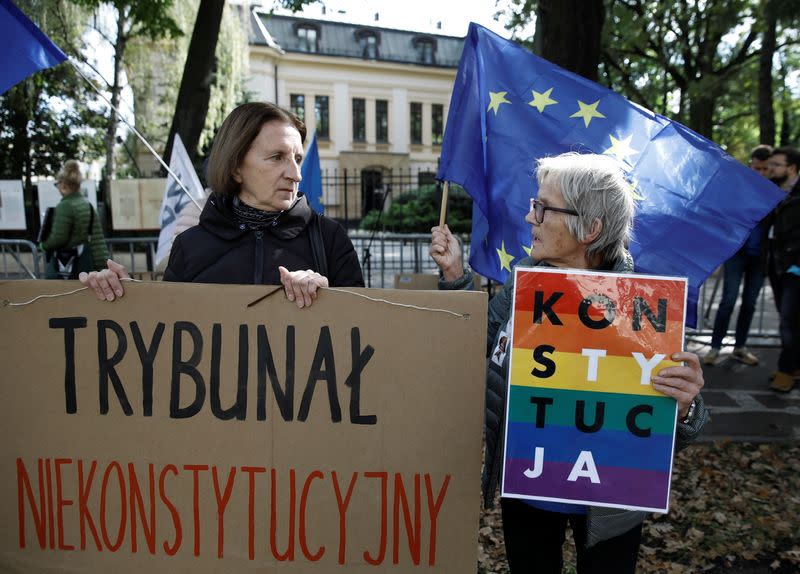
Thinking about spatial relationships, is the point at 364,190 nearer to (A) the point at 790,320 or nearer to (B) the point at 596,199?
(A) the point at 790,320

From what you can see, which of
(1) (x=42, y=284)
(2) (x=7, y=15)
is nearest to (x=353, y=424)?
(1) (x=42, y=284)

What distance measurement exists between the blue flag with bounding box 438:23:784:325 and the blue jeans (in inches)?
154

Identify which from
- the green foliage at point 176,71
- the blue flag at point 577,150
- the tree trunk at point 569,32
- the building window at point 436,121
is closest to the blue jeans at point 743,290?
the tree trunk at point 569,32

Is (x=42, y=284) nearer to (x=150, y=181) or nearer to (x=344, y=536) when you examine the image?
(x=344, y=536)

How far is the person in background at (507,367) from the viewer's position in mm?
1847

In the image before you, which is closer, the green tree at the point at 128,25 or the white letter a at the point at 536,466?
the white letter a at the point at 536,466

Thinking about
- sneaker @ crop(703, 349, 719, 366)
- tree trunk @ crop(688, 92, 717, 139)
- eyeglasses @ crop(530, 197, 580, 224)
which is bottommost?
sneaker @ crop(703, 349, 719, 366)

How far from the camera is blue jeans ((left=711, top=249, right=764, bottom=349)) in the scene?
6371mm

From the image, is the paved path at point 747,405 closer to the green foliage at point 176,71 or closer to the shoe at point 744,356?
the shoe at point 744,356

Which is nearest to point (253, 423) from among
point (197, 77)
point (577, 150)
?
point (577, 150)

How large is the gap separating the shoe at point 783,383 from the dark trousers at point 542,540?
453 cm

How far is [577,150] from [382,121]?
139ft

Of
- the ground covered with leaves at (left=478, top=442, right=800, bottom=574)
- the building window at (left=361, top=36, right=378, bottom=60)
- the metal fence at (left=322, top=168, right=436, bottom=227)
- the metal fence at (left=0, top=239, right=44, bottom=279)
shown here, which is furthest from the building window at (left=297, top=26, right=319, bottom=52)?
the ground covered with leaves at (left=478, top=442, right=800, bottom=574)

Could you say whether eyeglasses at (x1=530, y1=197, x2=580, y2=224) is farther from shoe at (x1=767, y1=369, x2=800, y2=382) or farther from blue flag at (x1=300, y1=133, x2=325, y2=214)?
blue flag at (x1=300, y1=133, x2=325, y2=214)
